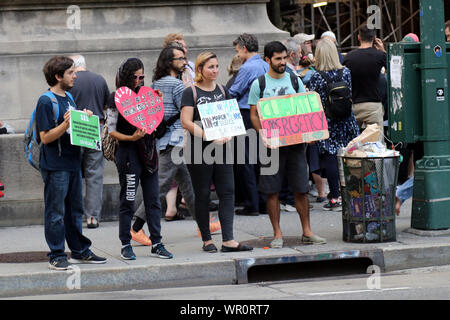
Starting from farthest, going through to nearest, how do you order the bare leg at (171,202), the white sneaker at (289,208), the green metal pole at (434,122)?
the white sneaker at (289,208), the bare leg at (171,202), the green metal pole at (434,122)

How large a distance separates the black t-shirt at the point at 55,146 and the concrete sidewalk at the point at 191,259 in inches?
36.7

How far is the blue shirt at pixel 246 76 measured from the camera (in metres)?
10.5

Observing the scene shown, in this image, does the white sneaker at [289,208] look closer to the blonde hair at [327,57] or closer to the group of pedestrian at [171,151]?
the group of pedestrian at [171,151]

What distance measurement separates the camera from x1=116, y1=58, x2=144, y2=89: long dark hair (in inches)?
323

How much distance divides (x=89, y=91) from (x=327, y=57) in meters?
2.84

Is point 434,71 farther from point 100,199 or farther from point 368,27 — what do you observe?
point 100,199

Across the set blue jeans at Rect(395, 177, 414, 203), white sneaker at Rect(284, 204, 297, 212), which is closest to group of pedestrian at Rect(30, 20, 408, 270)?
white sneaker at Rect(284, 204, 297, 212)

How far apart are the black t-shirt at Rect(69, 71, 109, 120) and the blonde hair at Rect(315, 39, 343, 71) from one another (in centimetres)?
259

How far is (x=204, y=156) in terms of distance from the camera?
832 cm

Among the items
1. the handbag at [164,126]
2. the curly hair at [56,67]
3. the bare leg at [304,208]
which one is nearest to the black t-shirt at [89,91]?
the handbag at [164,126]

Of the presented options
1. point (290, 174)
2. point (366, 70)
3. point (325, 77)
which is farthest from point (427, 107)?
point (366, 70)

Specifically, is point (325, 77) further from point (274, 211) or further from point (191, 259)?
point (191, 259)
